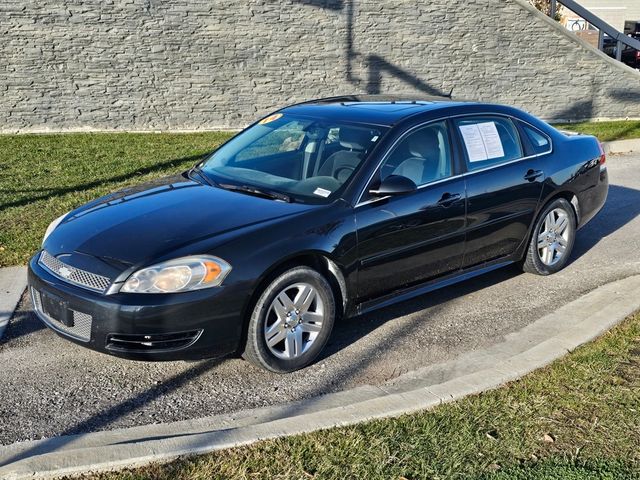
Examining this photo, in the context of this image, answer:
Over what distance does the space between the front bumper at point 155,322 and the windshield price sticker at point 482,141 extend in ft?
7.51

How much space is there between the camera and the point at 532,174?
6109 mm

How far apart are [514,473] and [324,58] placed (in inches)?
540

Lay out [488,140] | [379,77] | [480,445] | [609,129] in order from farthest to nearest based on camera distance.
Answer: [379,77] < [609,129] < [488,140] < [480,445]

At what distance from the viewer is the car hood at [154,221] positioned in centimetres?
442

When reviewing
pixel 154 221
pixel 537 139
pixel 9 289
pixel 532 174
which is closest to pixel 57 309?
pixel 154 221

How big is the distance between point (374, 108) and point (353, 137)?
482 millimetres

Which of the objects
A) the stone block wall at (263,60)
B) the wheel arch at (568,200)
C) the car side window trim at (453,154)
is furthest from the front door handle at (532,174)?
the stone block wall at (263,60)

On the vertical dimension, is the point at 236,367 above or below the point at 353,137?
below

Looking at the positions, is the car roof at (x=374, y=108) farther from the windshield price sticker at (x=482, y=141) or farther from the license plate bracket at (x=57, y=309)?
the license plate bracket at (x=57, y=309)

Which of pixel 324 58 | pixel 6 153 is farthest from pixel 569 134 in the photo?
pixel 324 58

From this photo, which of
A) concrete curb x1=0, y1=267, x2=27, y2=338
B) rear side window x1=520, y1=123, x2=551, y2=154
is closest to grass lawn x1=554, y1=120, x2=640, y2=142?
rear side window x1=520, y1=123, x2=551, y2=154

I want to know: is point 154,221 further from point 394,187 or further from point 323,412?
point 323,412

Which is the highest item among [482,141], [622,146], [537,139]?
[482,141]

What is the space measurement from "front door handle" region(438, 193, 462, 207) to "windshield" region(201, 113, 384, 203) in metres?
0.62
